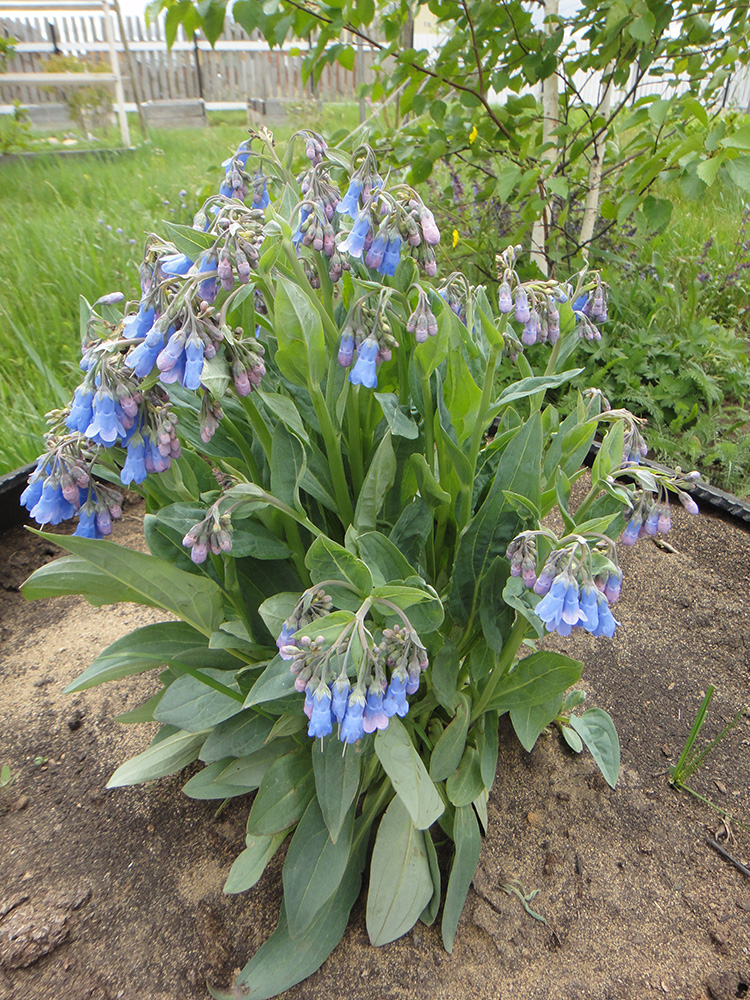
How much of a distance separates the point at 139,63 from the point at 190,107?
548cm

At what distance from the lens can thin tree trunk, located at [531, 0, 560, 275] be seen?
2812mm

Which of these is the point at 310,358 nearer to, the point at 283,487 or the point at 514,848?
the point at 283,487

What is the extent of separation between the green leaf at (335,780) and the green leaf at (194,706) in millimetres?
186

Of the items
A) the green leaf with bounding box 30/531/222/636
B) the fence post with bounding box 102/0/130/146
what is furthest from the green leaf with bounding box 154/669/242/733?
the fence post with bounding box 102/0/130/146

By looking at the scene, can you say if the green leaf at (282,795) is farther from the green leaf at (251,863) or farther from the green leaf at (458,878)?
the green leaf at (458,878)

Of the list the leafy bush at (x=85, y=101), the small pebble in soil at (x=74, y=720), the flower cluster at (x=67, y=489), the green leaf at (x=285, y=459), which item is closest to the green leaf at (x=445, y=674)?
the green leaf at (x=285, y=459)

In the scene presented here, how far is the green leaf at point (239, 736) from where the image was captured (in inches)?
55.3

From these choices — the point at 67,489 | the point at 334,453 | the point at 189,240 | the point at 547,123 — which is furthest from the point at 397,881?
the point at 547,123

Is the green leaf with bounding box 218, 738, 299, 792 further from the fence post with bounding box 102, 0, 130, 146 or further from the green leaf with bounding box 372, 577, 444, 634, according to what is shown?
the fence post with bounding box 102, 0, 130, 146

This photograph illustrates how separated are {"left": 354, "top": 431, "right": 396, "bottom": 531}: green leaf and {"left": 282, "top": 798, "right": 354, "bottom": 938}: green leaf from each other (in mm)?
569

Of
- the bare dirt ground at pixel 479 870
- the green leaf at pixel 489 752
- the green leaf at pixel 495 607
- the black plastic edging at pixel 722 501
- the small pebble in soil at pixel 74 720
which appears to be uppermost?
the green leaf at pixel 495 607

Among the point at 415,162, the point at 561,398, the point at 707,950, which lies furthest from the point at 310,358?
the point at 561,398

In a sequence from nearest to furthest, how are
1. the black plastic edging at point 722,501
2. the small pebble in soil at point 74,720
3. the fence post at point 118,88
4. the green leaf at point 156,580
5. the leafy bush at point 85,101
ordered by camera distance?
the green leaf at point 156,580
the small pebble in soil at point 74,720
the black plastic edging at point 722,501
the fence post at point 118,88
the leafy bush at point 85,101

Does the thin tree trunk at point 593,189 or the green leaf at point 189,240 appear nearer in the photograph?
the green leaf at point 189,240
